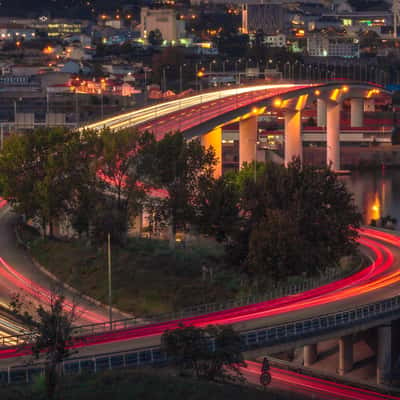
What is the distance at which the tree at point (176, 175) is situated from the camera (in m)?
25.2

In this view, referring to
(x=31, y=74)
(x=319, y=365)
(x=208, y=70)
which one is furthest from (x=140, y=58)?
(x=319, y=365)

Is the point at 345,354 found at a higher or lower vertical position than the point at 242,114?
lower

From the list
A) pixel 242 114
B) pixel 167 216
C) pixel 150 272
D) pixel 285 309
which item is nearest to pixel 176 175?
pixel 167 216

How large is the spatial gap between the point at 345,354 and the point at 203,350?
3.76 meters

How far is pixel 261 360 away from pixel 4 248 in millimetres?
8663

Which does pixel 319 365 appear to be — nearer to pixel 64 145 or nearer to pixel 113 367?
pixel 113 367

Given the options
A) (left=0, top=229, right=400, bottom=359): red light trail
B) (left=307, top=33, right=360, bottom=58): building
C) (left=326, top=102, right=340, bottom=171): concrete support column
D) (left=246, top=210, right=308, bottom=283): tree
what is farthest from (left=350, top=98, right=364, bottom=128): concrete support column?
(left=246, top=210, right=308, bottom=283): tree

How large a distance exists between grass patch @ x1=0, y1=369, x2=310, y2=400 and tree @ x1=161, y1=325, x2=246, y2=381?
0.27m

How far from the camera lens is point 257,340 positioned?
1642 centimetres

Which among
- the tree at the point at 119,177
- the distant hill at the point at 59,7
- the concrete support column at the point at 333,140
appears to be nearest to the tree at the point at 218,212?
the tree at the point at 119,177

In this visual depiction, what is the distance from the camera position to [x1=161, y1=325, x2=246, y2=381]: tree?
15.1 metres

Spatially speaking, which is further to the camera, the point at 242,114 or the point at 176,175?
the point at 242,114

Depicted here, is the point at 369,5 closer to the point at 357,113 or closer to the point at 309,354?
the point at 357,113

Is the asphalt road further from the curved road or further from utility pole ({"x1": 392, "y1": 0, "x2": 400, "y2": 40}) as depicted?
utility pole ({"x1": 392, "y1": 0, "x2": 400, "y2": 40})
